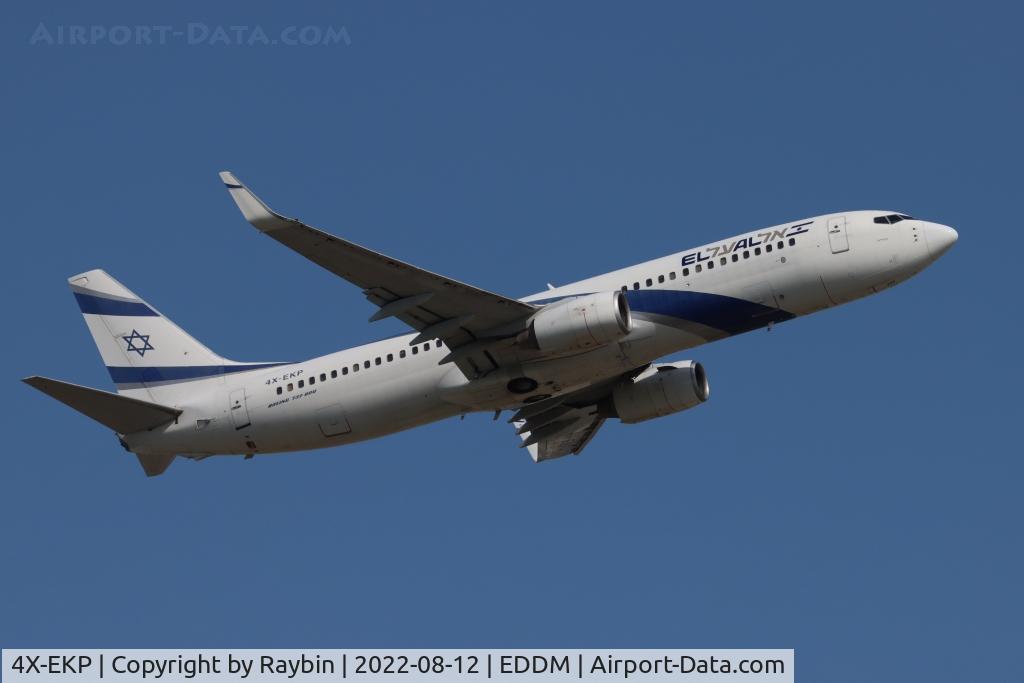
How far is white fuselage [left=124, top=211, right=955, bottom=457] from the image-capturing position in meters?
47.9

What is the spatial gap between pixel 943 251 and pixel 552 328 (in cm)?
1202

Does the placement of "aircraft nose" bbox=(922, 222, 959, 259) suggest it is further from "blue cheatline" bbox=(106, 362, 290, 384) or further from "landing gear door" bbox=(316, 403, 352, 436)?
"blue cheatline" bbox=(106, 362, 290, 384)

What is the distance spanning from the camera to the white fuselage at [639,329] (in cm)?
4794

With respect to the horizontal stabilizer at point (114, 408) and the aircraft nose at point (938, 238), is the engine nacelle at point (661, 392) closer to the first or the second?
the aircraft nose at point (938, 238)

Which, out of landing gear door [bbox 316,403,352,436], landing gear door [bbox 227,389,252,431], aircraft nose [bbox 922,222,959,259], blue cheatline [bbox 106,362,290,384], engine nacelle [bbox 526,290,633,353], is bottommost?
landing gear door [bbox 316,403,352,436]

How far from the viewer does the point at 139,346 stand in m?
55.2

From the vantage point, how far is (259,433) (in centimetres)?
5141

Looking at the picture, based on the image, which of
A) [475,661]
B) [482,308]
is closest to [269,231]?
[482,308]

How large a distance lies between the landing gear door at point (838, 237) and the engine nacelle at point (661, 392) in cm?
729

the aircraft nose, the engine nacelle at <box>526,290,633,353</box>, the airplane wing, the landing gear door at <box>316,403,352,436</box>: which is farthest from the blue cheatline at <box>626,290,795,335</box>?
the landing gear door at <box>316,403,352,436</box>

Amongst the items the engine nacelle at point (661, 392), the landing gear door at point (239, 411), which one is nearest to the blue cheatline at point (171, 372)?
the landing gear door at point (239, 411)

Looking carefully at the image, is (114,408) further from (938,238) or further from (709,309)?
(938,238)

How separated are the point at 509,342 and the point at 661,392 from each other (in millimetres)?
7126

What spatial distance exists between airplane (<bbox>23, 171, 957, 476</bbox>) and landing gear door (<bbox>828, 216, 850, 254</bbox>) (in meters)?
0.04
